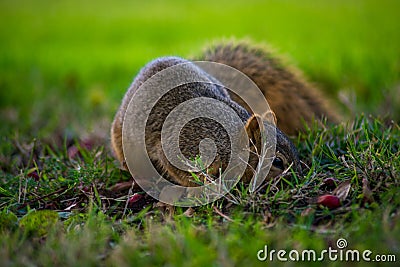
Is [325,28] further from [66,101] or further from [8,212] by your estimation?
[8,212]

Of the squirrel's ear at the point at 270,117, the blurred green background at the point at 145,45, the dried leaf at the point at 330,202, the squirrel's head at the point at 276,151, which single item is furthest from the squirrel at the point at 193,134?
the blurred green background at the point at 145,45

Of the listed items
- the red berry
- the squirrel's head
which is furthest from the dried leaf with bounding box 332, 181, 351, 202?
the red berry

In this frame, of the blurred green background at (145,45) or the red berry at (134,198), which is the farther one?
the blurred green background at (145,45)

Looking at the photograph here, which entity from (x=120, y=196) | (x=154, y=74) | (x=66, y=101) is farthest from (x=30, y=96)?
(x=120, y=196)

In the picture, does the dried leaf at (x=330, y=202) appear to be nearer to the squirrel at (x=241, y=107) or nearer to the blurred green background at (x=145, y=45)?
the squirrel at (x=241, y=107)

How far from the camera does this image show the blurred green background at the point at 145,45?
5.71 metres

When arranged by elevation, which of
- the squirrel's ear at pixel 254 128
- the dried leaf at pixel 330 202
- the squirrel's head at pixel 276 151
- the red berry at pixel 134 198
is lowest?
the red berry at pixel 134 198

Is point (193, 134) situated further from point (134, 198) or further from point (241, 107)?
point (134, 198)

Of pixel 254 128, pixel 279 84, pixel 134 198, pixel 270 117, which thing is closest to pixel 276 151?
pixel 254 128

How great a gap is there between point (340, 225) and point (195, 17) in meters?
8.69

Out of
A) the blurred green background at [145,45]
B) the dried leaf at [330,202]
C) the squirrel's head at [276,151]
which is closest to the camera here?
the dried leaf at [330,202]

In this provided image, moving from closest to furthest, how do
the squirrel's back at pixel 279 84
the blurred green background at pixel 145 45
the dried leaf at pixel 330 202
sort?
the dried leaf at pixel 330 202
the squirrel's back at pixel 279 84
the blurred green background at pixel 145 45

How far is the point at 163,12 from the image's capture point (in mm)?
11445

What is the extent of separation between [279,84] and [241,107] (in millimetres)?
1121
